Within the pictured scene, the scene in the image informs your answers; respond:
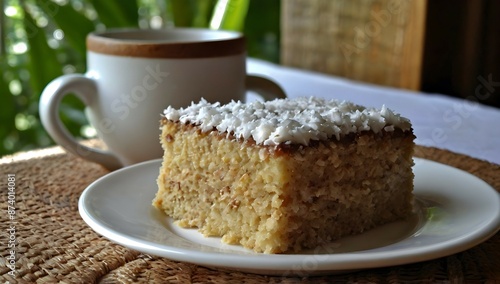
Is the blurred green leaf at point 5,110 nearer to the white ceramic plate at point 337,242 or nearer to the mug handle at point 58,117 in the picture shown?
the mug handle at point 58,117

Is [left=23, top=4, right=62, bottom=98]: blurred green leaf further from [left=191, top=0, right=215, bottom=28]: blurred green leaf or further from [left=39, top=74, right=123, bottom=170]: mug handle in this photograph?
[left=39, top=74, right=123, bottom=170]: mug handle

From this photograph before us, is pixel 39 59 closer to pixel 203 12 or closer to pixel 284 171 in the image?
pixel 203 12

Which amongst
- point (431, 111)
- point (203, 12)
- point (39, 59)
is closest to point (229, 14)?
point (203, 12)

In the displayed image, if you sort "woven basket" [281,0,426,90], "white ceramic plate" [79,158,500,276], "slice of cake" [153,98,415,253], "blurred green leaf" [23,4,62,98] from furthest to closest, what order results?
"blurred green leaf" [23,4,62,98] → "woven basket" [281,0,426,90] → "slice of cake" [153,98,415,253] → "white ceramic plate" [79,158,500,276]

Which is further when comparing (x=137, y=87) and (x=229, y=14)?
(x=229, y=14)

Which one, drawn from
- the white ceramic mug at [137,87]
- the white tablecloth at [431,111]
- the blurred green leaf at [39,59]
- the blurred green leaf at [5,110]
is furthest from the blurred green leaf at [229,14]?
the white ceramic mug at [137,87]

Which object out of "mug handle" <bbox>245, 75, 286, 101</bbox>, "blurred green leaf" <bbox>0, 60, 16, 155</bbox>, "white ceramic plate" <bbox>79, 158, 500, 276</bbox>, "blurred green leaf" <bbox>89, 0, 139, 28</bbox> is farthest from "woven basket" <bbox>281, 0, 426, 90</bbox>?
"blurred green leaf" <bbox>0, 60, 16, 155</bbox>
